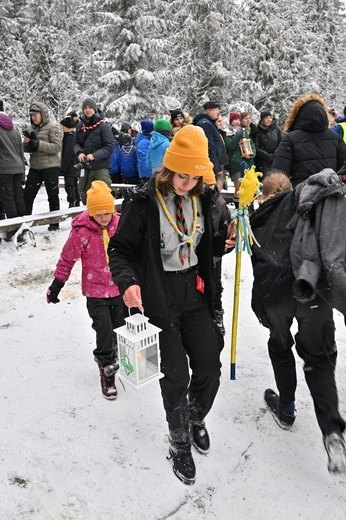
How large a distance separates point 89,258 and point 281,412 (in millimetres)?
2003

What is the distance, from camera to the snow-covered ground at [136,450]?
246cm

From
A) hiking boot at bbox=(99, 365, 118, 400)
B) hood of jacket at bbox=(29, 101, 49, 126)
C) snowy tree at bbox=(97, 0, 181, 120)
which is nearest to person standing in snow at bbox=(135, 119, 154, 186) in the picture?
hood of jacket at bbox=(29, 101, 49, 126)

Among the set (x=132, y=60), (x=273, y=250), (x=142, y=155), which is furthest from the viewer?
(x=132, y=60)

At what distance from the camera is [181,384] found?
8.62ft

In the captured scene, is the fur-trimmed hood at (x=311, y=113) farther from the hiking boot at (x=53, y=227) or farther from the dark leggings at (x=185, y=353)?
the hiking boot at (x=53, y=227)

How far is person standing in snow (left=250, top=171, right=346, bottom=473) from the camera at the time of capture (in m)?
2.49

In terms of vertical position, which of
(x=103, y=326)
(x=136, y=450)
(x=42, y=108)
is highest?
(x=42, y=108)

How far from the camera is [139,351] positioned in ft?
7.72

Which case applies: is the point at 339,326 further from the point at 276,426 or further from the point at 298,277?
the point at 298,277

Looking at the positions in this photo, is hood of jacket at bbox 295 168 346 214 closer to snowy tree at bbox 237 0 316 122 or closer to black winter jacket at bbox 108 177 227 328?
black winter jacket at bbox 108 177 227 328

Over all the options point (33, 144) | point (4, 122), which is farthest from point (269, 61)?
point (4, 122)

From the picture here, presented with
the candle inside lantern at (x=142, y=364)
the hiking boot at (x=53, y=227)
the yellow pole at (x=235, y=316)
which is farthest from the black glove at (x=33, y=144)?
the candle inside lantern at (x=142, y=364)

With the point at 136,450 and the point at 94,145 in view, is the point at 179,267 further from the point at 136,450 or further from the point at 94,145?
the point at 94,145

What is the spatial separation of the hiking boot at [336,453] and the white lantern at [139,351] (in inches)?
43.9
